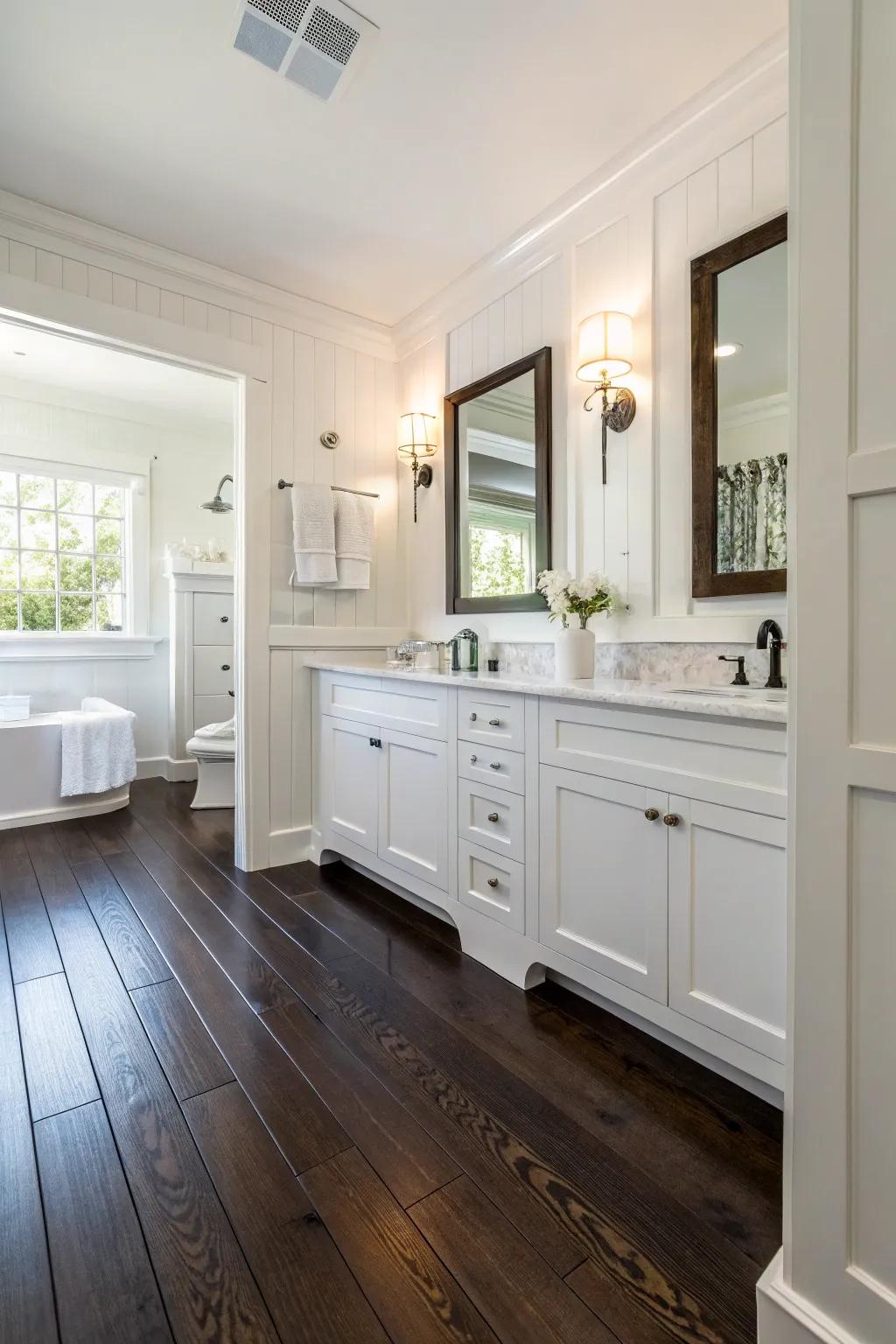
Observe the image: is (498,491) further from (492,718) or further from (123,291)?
(123,291)

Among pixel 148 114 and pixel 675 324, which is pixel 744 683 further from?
pixel 148 114

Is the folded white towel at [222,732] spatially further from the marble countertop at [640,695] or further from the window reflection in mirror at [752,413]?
the window reflection in mirror at [752,413]

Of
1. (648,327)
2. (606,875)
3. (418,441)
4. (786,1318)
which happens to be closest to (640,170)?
(648,327)

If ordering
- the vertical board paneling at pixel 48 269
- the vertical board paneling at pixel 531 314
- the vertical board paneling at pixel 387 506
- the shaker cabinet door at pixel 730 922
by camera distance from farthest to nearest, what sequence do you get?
the vertical board paneling at pixel 387 506
the vertical board paneling at pixel 531 314
the vertical board paneling at pixel 48 269
the shaker cabinet door at pixel 730 922

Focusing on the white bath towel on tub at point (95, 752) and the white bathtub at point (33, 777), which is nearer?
the white bathtub at point (33, 777)

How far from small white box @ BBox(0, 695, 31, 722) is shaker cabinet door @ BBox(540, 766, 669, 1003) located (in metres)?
3.57

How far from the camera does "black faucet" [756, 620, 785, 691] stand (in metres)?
1.75

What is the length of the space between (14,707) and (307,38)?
3.88 metres

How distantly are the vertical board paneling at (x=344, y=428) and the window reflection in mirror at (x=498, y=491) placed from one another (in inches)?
24.4

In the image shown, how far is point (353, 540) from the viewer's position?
3168mm

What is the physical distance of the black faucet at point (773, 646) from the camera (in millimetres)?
1745

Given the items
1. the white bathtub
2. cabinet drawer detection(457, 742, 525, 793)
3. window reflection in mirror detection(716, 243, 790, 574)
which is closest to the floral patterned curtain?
window reflection in mirror detection(716, 243, 790, 574)

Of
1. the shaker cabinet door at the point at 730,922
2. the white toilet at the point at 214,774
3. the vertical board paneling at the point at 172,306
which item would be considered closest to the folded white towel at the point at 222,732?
the white toilet at the point at 214,774

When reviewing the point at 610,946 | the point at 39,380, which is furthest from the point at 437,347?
the point at 39,380
